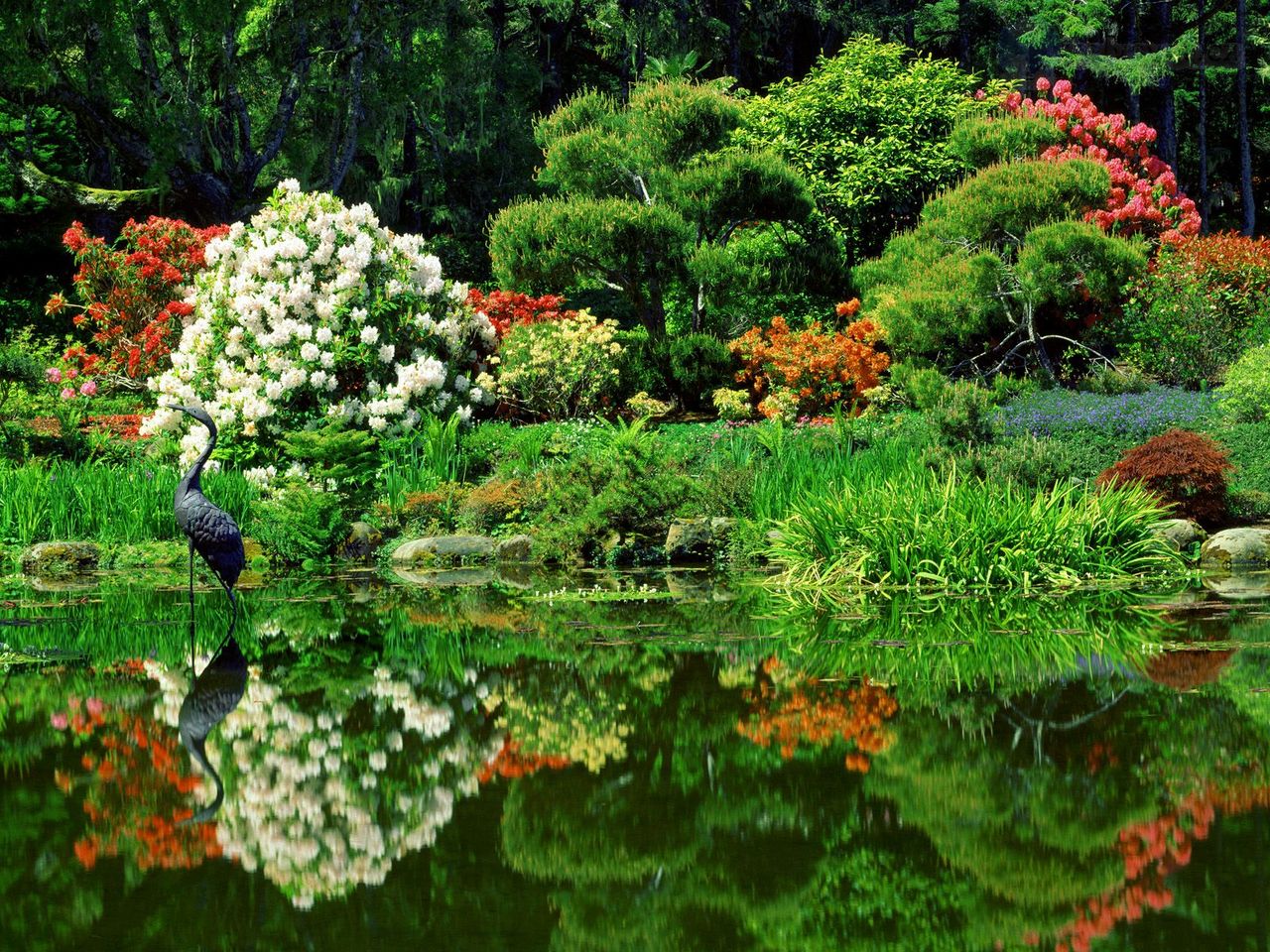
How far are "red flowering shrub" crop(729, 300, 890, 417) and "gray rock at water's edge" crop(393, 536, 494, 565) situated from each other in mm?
5281

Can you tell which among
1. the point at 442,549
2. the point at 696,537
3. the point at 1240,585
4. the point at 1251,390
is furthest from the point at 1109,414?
the point at 442,549

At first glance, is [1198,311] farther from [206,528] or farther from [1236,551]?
[206,528]

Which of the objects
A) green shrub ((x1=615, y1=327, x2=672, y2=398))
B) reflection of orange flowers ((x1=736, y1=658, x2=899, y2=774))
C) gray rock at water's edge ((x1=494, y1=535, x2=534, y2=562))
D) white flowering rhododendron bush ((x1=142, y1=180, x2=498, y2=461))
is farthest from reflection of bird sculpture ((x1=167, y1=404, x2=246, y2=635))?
green shrub ((x1=615, y1=327, x2=672, y2=398))

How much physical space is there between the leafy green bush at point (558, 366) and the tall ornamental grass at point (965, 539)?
613 cm

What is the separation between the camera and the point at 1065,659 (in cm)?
705

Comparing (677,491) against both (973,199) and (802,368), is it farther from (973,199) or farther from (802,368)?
(973,199)

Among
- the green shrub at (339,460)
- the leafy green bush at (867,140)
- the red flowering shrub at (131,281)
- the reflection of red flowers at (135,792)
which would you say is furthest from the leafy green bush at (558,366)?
the reflection of red flowers at (135,792)

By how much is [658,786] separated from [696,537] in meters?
7.35

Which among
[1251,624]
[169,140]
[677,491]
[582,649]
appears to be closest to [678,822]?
[582,649]

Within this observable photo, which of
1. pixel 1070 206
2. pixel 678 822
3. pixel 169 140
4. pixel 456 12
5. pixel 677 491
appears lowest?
pixel 678 822

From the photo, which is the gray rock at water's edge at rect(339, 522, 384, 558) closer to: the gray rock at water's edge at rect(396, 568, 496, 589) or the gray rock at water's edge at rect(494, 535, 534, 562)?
the gray rock at water's edge at rect(396, 568, 496, 589)

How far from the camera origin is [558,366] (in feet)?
53.6

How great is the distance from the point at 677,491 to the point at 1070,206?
816 centimetres

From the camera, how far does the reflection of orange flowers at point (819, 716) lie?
5430mm
